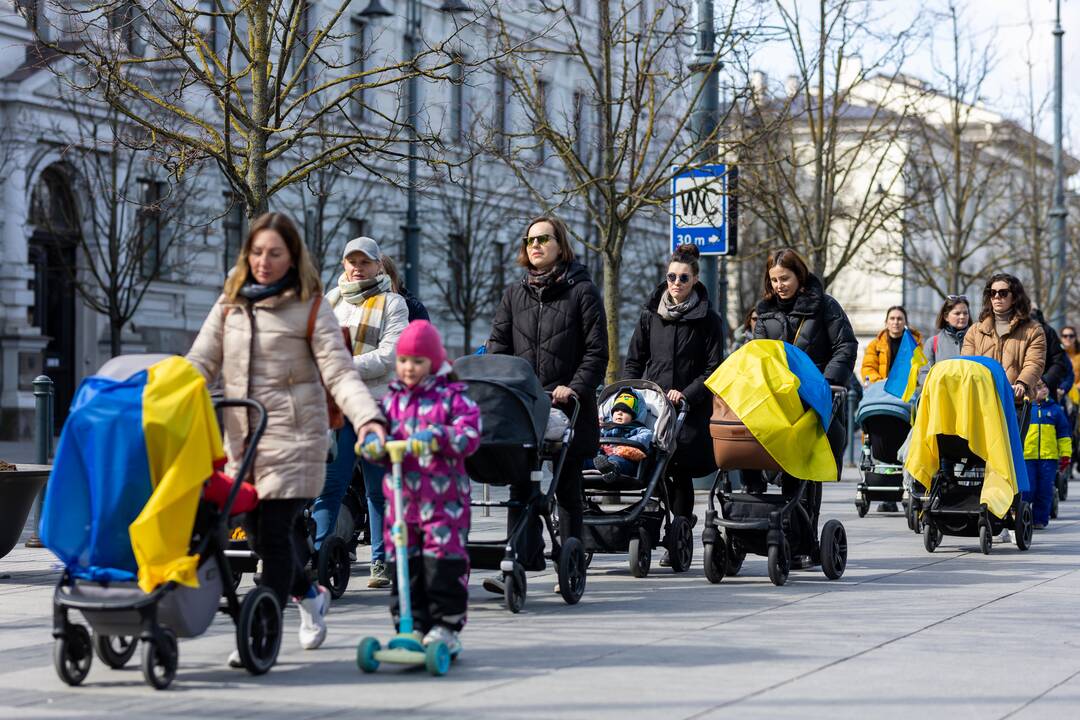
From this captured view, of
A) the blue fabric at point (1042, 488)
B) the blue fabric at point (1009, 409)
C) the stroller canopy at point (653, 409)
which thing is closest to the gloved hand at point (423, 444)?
the stroller canopy at point (653, 409)

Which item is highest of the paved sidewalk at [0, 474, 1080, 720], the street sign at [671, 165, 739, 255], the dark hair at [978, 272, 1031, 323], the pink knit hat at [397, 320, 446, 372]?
the street sign at [671, 165, 739, 255]

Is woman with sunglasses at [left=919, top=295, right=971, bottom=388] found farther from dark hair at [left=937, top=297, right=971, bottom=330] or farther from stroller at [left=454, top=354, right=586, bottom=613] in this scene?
stroller at [left=454, top=354, right=586, bottom=613]

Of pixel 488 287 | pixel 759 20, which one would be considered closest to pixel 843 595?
pixel 759 20

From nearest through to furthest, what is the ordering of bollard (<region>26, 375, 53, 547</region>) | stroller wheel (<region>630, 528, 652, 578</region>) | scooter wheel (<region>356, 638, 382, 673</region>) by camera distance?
scooter wheel (<region>356, 638, 382, 673</region>)
stroller wheel (<region>630, 528, 652, 578</region>)
bollard (<region>26, 375, 53, 547</region>)

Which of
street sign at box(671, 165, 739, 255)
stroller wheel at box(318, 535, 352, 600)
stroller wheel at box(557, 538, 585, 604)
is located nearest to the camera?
stroller wheel at box(557, 538, 585, 604)

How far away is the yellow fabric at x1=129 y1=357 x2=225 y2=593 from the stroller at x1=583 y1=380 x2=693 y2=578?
158 inches

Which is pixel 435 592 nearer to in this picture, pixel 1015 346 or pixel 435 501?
pixel 435 501

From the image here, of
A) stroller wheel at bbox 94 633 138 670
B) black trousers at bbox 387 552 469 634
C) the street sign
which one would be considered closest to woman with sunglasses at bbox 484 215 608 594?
black trousers at bbox 387 552 469 634

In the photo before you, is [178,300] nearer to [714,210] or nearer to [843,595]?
[714,210]

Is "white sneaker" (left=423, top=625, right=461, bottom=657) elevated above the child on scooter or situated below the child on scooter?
below

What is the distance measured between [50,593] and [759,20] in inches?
464

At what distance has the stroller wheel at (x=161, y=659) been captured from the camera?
6637mm

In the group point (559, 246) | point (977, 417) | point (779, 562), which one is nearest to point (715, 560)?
point (779, 562)

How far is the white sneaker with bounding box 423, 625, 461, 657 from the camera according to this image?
23.6 feet
